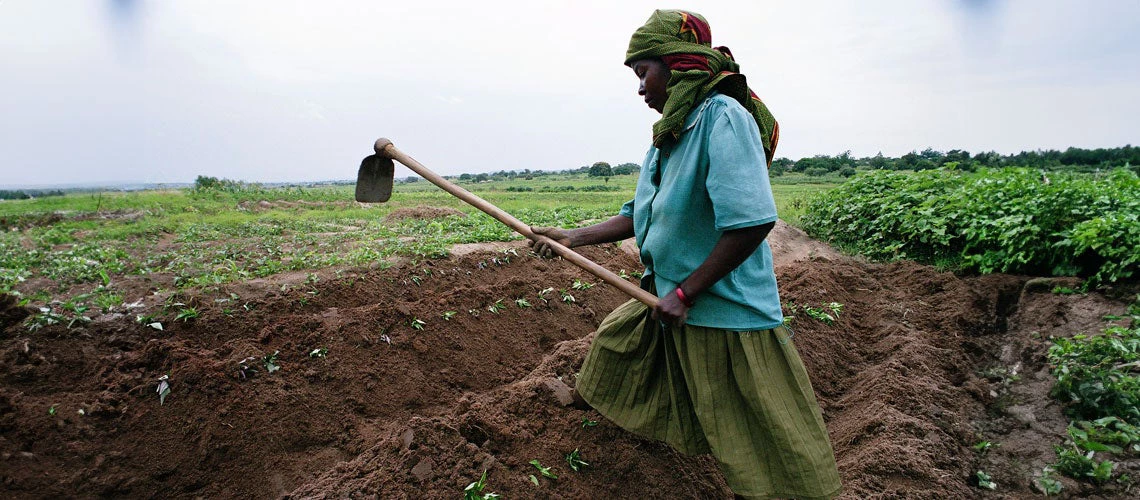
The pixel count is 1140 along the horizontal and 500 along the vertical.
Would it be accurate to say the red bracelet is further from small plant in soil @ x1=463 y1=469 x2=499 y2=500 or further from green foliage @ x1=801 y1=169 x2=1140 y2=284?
green foliage @ x1=801 y1=169 x2=1140 y2=284

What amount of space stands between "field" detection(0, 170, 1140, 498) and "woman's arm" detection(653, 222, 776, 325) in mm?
949

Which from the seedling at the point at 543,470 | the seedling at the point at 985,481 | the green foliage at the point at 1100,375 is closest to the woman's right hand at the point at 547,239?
the seedling at the point at 543,470

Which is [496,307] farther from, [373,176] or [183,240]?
[183,240]

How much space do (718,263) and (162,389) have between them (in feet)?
9.05

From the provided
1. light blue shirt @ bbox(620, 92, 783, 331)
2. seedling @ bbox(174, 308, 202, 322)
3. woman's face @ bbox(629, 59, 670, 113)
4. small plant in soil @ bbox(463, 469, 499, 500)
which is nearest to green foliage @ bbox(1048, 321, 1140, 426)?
light blue shirt @ bbox(620, 92, 783, 331)

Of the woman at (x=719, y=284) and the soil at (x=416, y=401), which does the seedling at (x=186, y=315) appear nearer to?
the soil at (x=416, y=401)

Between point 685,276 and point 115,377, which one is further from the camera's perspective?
point 115,377

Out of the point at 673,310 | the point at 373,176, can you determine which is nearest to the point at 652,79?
the point at 673,310

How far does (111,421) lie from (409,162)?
1811mm

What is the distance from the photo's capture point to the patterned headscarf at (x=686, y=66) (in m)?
1.86

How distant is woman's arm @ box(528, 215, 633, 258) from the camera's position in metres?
2.49

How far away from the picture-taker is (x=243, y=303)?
377cm

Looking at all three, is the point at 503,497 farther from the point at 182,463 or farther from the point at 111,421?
the point at 111,421

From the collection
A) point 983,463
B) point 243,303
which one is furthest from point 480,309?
point 983,463
